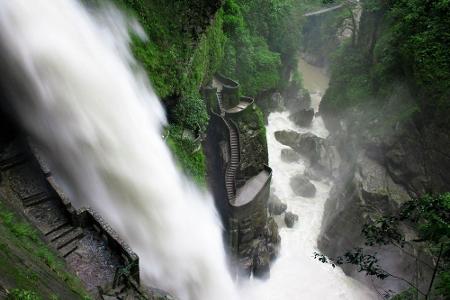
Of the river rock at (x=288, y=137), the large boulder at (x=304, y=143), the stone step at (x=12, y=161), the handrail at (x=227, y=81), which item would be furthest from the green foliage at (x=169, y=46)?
the river rock at (x=288, y=137)

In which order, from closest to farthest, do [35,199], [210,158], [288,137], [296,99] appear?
[35,199] → [210,158] → [288,137] → [296,99]

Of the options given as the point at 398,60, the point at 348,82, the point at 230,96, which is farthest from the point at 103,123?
the point at 348,82

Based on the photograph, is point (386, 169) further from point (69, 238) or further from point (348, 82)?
point (69, 238)

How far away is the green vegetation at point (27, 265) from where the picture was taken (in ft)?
19.4

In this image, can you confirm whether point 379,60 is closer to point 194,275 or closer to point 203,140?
point 203,140

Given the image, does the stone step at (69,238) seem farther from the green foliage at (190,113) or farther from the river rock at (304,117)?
the river rock at (304,117)

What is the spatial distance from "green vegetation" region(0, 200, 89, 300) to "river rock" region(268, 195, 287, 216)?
60.6 ft

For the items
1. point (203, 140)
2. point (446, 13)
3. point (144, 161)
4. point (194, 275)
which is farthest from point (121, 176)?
point (446, 13)

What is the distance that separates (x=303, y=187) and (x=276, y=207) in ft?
10.7

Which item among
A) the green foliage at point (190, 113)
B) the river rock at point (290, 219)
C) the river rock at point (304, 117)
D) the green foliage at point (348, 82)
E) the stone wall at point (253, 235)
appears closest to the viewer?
the green foliage at point (190, 113)

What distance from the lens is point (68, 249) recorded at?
10.1 metres

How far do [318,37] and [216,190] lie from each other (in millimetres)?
37051

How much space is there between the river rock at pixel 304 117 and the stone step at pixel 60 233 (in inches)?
1089

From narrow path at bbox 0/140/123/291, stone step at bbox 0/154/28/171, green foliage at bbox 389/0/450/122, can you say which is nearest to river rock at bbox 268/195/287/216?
green foliage at bbox 389/0/450/122
